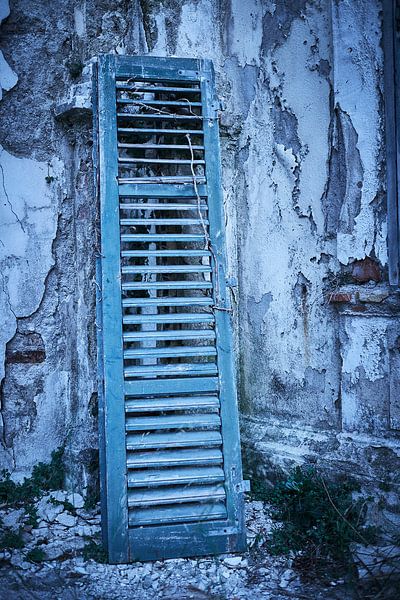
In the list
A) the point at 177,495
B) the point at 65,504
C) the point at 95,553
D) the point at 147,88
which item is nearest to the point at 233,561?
the point at 177,495

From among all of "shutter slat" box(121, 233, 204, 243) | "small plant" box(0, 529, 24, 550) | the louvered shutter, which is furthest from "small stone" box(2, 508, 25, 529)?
"shutter slat" box(121, 233, 204, 243)

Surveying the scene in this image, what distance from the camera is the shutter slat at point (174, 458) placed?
287cm

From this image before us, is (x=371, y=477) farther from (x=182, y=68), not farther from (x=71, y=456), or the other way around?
(x=182, y=68)

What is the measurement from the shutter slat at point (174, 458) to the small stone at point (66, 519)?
2.07ft

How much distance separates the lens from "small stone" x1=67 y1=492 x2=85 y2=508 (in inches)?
133

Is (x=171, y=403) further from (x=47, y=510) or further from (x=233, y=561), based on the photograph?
(x=47, y=510)

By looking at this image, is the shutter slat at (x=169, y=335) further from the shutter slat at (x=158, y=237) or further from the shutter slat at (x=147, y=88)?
the shutter slat at (x=147, y=88)

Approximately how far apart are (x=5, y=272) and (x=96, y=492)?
137cm

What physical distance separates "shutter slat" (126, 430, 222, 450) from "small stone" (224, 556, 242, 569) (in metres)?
0.53

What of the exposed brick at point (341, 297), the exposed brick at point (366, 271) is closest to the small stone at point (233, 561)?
the exposed brick at point (341, 297)

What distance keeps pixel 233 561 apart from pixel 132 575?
1.57 ft

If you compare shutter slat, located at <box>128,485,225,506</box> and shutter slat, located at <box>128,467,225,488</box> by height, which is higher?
shutter slat, located at <box>128,467,225,488</box>

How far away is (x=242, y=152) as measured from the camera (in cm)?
376

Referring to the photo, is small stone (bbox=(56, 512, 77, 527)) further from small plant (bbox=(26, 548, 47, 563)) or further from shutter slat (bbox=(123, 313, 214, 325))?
shutter slat (bbox=(123, 313, 214, 325))
